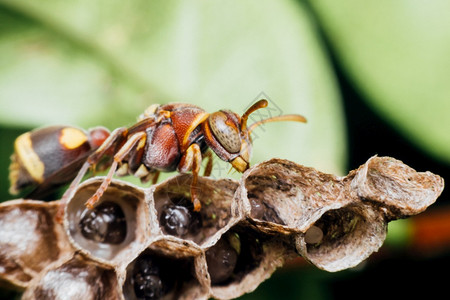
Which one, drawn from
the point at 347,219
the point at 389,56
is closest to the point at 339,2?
the point at 389,56

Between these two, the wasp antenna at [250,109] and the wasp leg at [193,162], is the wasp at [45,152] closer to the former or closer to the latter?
the wasp leg at [193,162]

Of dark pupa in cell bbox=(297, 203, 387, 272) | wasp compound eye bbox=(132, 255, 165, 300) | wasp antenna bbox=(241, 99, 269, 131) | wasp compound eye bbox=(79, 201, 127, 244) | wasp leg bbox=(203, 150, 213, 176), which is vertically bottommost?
wasp compound eye bbox=(132, 255, 165, 300)

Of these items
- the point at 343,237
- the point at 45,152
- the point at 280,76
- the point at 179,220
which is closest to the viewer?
the point at 343,237

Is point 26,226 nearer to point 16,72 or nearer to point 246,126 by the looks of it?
point 246,126

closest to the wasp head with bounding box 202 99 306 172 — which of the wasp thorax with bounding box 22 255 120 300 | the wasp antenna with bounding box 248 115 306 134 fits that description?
the wasp antenna with bounding box 248 115 306 134

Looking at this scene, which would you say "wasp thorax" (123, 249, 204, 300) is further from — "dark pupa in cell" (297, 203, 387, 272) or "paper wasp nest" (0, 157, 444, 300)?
"dark pupa in cell" (297, 203, 387, 272)

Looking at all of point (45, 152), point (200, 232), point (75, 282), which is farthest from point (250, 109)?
point (45, 152)

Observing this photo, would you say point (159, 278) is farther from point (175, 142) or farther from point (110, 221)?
point (175, 142)
